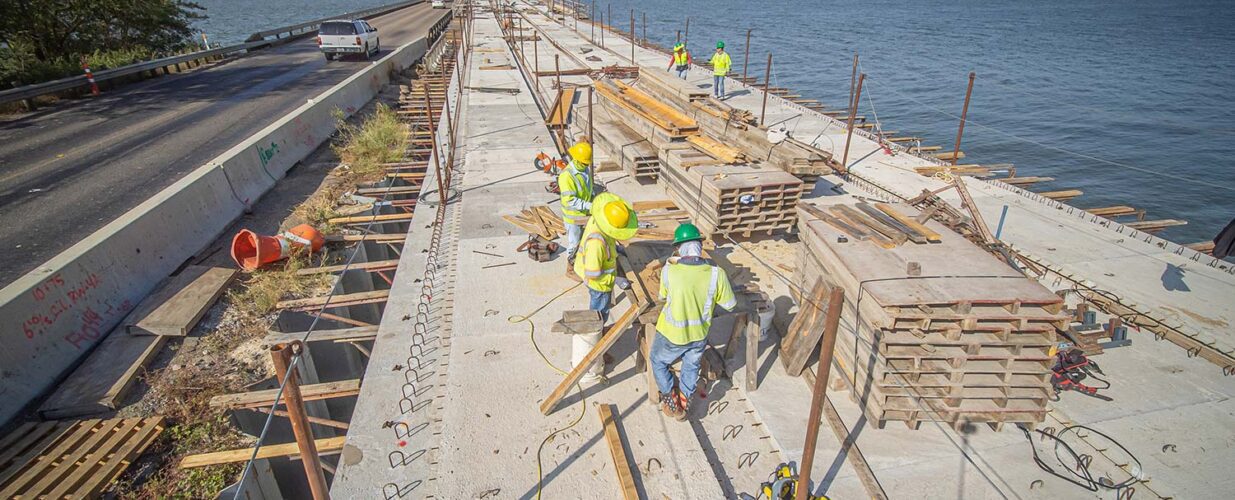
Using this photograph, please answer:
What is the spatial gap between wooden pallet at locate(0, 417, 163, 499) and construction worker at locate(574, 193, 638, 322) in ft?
16.7

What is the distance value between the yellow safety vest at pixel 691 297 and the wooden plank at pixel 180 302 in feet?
22.4

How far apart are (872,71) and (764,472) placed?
42003mm

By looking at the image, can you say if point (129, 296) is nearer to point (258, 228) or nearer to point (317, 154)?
point (258, 228)

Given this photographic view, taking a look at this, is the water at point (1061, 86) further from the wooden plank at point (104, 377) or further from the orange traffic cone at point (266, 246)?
the wooden plank at point (104, 377)

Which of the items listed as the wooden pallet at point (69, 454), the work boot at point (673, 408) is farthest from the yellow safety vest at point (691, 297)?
the wooden pallet at point (69, 454)

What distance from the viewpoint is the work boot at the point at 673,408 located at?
604cm

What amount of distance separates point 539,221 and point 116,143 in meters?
12.5

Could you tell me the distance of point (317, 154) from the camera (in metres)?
15.8

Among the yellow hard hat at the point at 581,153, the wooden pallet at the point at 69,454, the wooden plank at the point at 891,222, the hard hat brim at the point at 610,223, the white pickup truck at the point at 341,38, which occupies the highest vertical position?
the white pickup truck at the point at 341,38

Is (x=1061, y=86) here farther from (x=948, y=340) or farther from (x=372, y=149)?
(x=372, y=149)

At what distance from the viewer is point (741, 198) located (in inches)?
377

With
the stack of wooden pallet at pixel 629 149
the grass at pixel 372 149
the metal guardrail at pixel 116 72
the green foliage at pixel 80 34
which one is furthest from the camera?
the green foliage at pixel 80 34

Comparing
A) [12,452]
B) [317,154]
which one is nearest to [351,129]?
[317,154]

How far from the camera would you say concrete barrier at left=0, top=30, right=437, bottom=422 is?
642 cm
